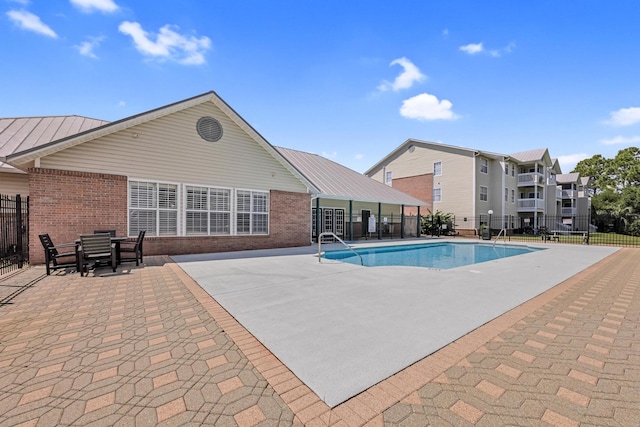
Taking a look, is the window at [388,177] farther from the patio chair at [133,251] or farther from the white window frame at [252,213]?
the patio chair at [133,251]

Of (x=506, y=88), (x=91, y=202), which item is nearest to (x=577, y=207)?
(x=506, y=88)

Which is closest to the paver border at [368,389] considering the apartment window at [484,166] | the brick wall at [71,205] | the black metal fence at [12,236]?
the brick wall at [71,205]

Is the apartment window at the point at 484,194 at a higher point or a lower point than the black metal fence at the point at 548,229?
higher

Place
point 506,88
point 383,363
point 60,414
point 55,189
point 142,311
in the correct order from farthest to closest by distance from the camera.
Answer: point 506,88
point 55,189
point 142,311
point 383,363
point 60,414

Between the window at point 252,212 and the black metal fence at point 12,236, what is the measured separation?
7029mm

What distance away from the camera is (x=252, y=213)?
44.0ft

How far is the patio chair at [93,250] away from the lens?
723cm

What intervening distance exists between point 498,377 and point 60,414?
12.8ft

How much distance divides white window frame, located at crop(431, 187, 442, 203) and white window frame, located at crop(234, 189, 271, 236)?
2235 centimetres

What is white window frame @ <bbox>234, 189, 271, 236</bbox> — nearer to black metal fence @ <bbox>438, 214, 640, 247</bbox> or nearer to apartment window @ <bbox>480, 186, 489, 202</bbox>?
black metal fence @ <bbox>438, 214, 640, 247</bbox>

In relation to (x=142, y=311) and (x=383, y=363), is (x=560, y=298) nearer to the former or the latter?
(x=383, y=363)

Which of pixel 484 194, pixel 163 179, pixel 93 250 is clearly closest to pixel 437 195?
pixel 484 194

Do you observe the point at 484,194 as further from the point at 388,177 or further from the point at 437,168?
the point at 388,177

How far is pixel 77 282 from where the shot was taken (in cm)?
650
